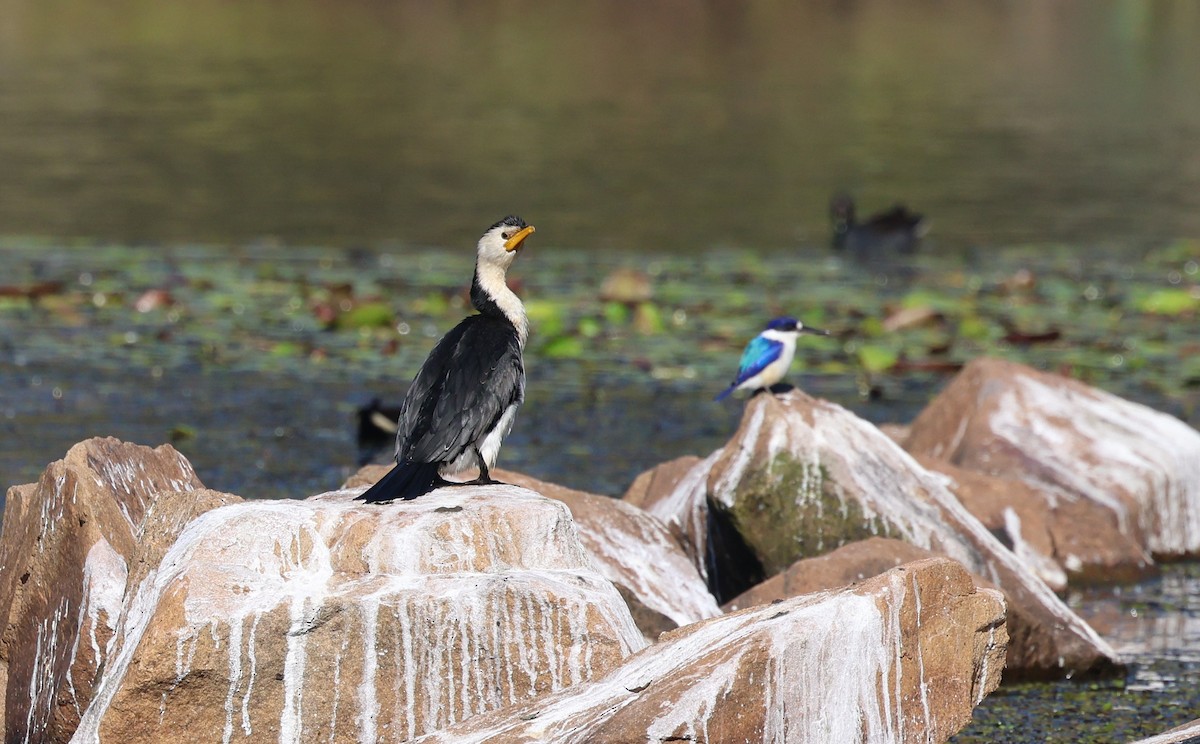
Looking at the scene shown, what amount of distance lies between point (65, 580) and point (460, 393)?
1.48 metres

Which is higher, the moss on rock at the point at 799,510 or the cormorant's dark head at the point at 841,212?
the cormorant's dark head at the point at 841,212

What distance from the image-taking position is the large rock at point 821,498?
26.6ft

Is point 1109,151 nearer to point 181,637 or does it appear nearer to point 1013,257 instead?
point 1013,257

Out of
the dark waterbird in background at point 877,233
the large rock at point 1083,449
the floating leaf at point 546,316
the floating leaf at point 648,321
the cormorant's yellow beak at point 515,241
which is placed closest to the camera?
the cormorant's yellow beak at point 515,241

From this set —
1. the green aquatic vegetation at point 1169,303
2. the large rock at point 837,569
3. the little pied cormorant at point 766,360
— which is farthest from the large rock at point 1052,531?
the green aquatic vegetation at point 1169,303

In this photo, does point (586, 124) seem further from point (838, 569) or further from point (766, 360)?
point (838, 569)

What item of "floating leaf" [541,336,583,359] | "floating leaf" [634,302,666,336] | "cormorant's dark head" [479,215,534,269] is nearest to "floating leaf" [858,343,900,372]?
"floating leaf" [634,302,666,336]

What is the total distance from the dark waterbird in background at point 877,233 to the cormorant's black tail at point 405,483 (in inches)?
426

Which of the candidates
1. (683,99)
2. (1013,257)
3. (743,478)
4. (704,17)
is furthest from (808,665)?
(704,17)

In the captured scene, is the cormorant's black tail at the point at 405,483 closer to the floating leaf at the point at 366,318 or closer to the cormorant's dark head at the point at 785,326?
the cormorant's dark head at the point at 785,326

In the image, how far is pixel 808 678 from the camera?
5.32 meters

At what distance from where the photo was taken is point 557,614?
566 cm

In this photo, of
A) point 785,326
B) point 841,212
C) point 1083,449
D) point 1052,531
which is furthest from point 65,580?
point 841,212

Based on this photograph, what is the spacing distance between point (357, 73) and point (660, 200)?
16.0 m
